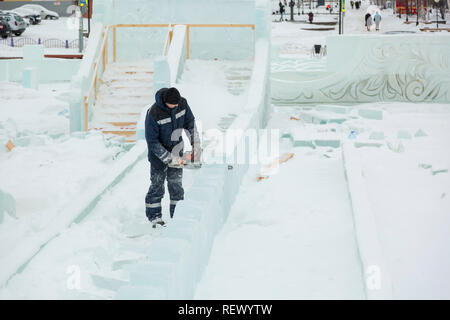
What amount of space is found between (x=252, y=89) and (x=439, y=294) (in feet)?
24.4

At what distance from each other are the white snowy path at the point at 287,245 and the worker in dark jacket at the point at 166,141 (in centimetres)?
81

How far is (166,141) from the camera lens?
6.68m

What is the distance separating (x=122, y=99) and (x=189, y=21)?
3.32m

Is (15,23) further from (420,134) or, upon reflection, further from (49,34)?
(420,134)

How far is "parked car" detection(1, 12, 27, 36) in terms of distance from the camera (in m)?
36.9

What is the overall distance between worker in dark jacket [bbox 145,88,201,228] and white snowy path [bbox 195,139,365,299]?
2.67 ft

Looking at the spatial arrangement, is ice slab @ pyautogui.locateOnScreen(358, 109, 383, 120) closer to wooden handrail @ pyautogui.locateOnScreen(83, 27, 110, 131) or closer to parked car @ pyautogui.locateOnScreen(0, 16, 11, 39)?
wooden handrail @ pyautogui.locateOnScreen(83, 27, 110, 131)

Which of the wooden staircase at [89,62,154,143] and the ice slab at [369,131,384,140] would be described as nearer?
Result: the ice slab at [369,131,384,140]

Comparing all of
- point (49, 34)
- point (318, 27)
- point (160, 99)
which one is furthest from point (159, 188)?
point (318, 27)

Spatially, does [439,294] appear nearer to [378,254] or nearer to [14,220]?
[378,254]

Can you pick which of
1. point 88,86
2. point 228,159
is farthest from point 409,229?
point 88,86

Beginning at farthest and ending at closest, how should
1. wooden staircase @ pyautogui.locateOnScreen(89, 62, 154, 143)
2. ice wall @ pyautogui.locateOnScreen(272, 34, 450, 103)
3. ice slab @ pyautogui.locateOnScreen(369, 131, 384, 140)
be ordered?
ice wall @ pyautogui.locateOnScreen(272, 34, 450, 103) < wooden staircase @ pyautogui.locateOnScreen(89, 62, 154, 143) < ice slab @ pyautogui.locateOnScreen(369, 131, 384, 140)

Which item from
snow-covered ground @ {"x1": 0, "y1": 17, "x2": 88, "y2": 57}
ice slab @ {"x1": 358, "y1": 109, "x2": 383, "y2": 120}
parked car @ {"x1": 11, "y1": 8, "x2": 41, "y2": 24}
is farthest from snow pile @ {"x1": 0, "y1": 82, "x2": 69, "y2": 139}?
parked car @ {"x1": 11, "y1": 8, "x2": 41, "y2": 24}

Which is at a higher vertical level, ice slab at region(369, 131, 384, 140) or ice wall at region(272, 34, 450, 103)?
ice wall at region(272, 34, 450, 103)
